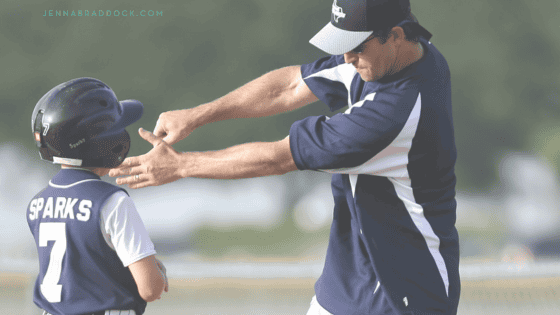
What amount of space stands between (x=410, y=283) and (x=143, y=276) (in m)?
1.04

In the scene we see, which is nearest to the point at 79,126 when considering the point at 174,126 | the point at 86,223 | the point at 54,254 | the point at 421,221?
the point at 86,223

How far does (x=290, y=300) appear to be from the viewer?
229 inches

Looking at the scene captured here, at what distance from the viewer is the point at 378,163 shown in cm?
212

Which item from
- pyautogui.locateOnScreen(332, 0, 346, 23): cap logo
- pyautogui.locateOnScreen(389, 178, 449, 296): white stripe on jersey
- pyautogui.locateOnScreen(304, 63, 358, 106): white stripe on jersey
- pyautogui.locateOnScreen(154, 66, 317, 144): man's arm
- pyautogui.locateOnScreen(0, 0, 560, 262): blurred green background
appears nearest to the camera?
pyautogui.locateOnScreen(332, 0, 346, 23): cap logo

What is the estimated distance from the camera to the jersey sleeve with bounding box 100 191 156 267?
79.2 inches

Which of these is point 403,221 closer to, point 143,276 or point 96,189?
point 143,276

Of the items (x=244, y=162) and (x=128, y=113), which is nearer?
(x=244, y=162)

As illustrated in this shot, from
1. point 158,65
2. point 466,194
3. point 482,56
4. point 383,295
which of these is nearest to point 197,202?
point 158,65

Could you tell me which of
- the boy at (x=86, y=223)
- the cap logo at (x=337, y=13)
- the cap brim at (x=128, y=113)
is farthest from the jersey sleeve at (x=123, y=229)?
the cap logo at (x=337, y=13)

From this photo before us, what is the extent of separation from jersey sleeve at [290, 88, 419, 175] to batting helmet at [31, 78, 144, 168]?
0.69 meters

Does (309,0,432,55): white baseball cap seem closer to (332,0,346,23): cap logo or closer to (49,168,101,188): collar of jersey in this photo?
(332,0,346,23): cap logo

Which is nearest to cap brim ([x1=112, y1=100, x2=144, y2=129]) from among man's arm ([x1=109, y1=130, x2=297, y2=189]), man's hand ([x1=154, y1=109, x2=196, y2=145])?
man's arm ([x1=109, y1=130, x2=297, y2=189])

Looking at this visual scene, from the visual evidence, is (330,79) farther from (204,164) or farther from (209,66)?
(209,66)

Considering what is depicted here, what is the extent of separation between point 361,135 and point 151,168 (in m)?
0.76
